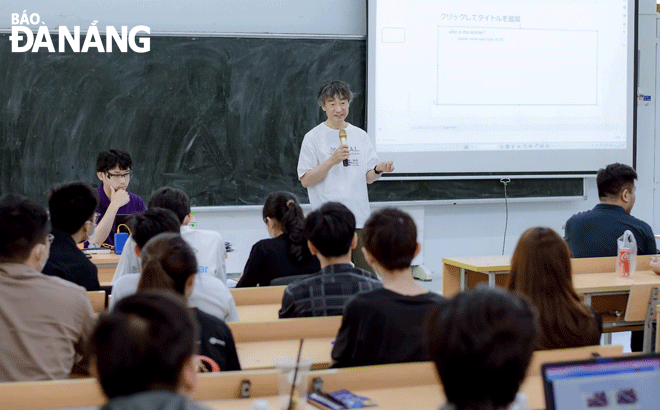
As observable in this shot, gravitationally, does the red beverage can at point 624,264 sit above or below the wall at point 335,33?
below

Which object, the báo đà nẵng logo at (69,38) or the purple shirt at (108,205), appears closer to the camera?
the purple shirt at (108,205)

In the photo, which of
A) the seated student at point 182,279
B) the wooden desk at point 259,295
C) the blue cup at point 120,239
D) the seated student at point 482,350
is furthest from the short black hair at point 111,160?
the seated student at point 482,350

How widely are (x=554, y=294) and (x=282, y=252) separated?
1.57 m

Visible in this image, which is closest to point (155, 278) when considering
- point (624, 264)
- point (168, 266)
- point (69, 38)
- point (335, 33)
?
point (168, 266)

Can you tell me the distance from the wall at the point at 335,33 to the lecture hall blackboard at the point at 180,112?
167mm

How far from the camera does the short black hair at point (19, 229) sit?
2408 millimetres

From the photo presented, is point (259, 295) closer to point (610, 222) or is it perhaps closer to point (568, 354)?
point (568, 354)

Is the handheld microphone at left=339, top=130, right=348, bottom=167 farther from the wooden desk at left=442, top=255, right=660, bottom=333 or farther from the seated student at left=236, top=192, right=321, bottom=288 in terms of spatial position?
the seated student at left=236, top=192, right=321, bottom=288

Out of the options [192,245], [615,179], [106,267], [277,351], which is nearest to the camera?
[277,351]

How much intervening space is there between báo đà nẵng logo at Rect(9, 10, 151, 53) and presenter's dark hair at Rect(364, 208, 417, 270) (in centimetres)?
417

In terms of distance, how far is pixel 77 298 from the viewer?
2.39 metres

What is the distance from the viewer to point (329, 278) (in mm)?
2965

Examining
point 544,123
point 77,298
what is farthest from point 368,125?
point 77,298

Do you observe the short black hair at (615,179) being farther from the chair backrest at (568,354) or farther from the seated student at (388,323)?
the seated student at (388,323)
